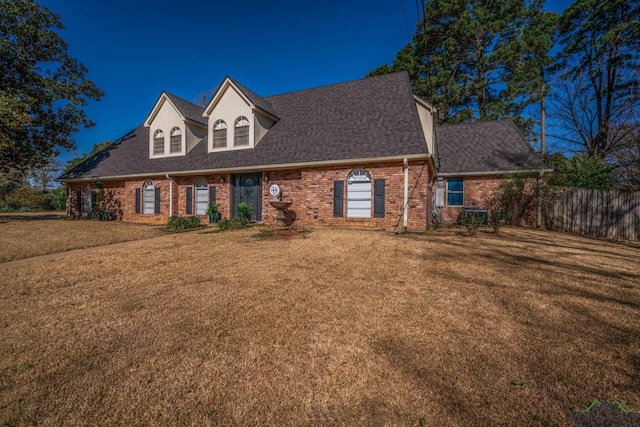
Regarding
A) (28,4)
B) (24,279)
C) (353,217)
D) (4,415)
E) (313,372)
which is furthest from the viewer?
(28,4)

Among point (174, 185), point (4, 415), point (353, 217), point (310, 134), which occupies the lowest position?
point (4, 415)

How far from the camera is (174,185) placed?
1430 cm

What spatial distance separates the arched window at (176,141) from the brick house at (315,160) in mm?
62

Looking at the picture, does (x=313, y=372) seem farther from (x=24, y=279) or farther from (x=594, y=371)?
(x=24, y=279)

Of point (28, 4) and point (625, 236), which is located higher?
point (28, 4)

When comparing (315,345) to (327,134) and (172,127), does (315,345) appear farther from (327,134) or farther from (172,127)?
(172,127)

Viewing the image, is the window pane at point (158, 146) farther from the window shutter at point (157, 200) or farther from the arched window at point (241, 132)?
the arched window at point (241, 132)

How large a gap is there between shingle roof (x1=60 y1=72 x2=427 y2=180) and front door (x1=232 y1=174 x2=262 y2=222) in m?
0.85

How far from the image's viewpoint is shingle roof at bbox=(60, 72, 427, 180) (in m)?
10.4

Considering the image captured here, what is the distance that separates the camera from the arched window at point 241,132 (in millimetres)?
13470

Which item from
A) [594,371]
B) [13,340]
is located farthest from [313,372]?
[13,340]

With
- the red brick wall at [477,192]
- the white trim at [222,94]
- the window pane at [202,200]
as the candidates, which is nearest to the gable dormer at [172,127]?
the white trim at [222,94]

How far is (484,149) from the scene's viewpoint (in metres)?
14.7

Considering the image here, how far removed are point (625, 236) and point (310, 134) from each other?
44.6 feet
